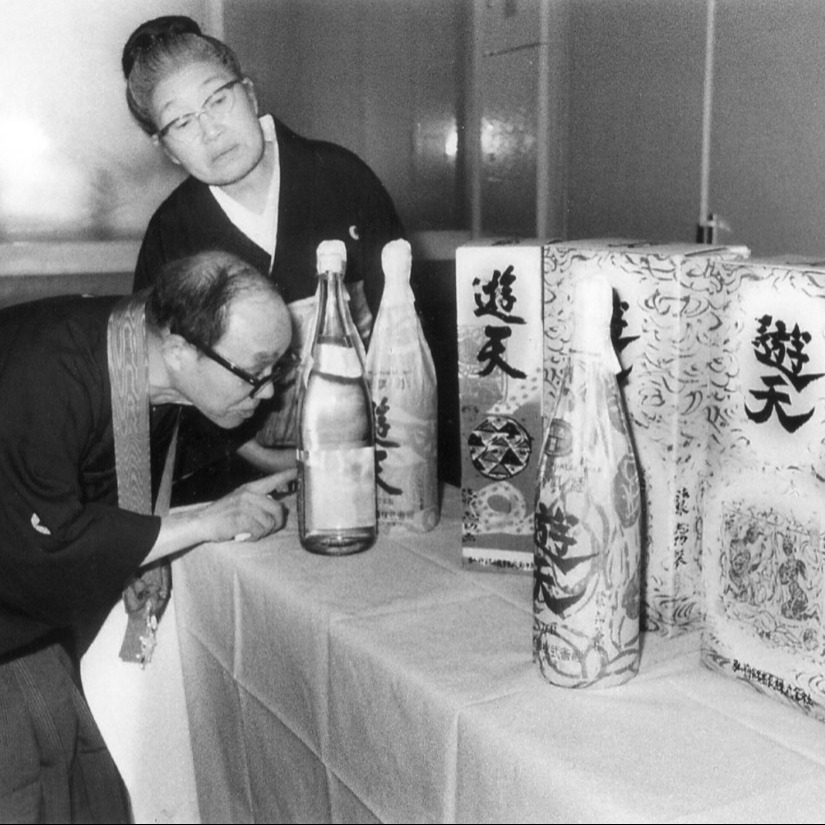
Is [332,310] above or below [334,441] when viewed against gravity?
above

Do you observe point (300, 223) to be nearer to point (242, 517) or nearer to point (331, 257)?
point (331, 257)

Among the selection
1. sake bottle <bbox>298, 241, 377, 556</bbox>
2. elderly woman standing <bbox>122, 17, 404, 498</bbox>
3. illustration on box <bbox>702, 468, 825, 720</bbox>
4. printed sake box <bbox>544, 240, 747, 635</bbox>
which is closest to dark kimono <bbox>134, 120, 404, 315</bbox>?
elderly woman standing <bbox>122, 17, 404, 498</bbox>

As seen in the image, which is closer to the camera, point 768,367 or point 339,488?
point 768,367

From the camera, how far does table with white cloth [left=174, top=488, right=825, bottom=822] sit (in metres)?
0.54

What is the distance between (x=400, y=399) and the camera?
0.95 m

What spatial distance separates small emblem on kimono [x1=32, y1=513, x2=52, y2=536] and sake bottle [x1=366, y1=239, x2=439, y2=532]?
35 cm

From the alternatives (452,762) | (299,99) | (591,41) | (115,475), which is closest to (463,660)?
(452,762)

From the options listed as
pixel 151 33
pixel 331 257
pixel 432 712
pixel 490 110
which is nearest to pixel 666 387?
pixel 432 712

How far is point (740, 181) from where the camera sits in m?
1.94

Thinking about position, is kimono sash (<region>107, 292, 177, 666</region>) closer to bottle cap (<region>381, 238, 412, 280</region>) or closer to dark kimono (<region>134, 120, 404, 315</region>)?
dark kimono (<region>134, 120, 404, 315</region>)

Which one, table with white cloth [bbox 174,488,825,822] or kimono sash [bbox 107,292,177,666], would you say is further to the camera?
kimono sash [bbox 107,292,177,666]

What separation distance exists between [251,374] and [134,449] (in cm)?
17

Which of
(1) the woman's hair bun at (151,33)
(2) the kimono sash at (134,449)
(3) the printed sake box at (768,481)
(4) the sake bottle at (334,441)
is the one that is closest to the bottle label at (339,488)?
(4) the sake bottle at (334,441)

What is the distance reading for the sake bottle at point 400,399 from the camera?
95 cm
